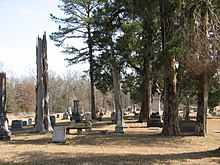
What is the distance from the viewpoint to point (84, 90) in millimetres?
88688

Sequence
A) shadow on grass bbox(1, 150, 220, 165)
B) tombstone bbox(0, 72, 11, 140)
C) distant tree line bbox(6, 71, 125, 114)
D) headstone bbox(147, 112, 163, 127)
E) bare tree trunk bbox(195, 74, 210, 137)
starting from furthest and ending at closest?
distant tree line bbox(6, 71, 125, 114) < headstone bbox(147, 112, 163, 127) < bare tree trunk bbox(195, 74, 210, 137) < tombstone bbox(0, 72, 11, 140) < shadow on grass bbox(1, 150, 220, 165)

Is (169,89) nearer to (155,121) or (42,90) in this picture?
(155,121)

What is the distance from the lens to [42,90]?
2095 centimetres

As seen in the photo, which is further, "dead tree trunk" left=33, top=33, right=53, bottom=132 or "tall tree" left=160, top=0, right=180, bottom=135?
"dead tree trunk" left=33, top=33, right=53, bottom=132

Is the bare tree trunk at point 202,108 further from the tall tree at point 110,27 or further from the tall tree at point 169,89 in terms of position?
the tall tree at point 110,27

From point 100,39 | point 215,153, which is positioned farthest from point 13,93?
point 215,153

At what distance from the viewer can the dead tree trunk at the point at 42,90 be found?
20.6 meters

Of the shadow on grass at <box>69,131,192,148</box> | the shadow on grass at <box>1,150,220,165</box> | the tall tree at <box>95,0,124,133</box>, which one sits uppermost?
the tall tree at <box>95,0,124,133</box>

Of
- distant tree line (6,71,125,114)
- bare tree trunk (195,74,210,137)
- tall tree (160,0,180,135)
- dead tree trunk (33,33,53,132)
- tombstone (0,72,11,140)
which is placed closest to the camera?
tombstone (0,72,11,140)

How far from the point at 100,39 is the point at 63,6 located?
13291 millimetres

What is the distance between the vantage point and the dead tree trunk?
2064 centimetres

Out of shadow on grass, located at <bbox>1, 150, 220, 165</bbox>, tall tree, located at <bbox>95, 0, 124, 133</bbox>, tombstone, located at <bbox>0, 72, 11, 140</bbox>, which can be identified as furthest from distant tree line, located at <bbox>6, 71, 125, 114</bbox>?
Result: shadow on grass, located at <bbox>1, 150, 220, 165</bbox>

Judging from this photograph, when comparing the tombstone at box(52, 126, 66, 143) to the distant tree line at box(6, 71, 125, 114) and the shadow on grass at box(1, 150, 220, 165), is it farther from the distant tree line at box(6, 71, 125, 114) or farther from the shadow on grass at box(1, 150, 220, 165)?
the distant tree line at box(6, 71, 125, 114)

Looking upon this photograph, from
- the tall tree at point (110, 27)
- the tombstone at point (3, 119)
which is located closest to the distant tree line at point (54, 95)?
the tall tree at point (110, 27)
